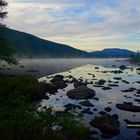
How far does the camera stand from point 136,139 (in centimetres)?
2741

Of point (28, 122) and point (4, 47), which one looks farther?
point (4, 47)

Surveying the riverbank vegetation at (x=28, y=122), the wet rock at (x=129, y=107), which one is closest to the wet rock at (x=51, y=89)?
the wet rock at (x=129, y=107)

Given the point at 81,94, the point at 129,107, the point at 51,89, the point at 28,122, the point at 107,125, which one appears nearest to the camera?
the point at 28,122

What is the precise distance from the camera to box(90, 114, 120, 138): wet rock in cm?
2906

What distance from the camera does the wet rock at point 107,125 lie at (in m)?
29.1

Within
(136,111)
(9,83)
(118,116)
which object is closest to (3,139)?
(118,116)

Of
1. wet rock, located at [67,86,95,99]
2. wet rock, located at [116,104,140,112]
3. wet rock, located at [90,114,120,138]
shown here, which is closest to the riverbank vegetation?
wet rock, located at [90,114,120,138]

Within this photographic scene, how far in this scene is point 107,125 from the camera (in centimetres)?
3014

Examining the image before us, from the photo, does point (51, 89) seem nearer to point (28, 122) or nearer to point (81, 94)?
point (81, 94)

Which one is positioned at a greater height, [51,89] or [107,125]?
[107,125]

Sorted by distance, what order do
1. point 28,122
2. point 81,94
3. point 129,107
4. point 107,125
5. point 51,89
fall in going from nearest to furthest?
point 28,122
point 107,125
point 129,107
point 81,94
point 51,89

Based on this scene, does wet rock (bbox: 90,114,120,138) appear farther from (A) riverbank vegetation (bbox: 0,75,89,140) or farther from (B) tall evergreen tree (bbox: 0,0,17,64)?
(B) tall evergreen tree (bbox: 0,0,17,64)

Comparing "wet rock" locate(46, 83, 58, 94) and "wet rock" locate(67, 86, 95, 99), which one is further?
"wet rock" locate(46, 83, 58, 94)

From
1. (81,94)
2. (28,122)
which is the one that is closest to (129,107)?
(81,94)
